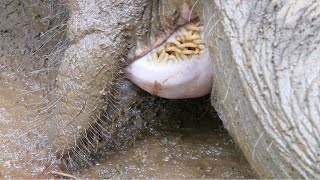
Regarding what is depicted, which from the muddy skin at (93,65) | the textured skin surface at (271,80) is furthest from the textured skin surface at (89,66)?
the textured skin surface at (271,80)

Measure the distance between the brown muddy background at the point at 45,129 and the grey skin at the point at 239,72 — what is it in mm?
144

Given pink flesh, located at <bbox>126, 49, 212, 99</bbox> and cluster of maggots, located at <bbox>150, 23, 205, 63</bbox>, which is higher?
cluster of maggots, located at <bbox>150, 23, 205, 63</bbox>

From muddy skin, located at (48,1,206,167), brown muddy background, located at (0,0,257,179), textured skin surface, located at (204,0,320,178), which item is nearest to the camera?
textured skin surface, located at (204,0,320,178)

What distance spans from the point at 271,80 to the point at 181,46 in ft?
1.78

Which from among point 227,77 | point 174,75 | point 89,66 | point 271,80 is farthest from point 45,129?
point 271,80

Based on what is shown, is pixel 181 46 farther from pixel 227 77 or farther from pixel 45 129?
pixel 45 129

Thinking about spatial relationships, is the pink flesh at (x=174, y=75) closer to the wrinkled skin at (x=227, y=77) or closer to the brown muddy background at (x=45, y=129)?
the wrinkled skin at (x=227, y=77)

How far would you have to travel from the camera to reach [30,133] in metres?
2.31

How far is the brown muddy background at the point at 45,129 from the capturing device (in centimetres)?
216

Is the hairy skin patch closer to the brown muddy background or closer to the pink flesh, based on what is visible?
the pink flesh

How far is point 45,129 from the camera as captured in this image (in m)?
2.27

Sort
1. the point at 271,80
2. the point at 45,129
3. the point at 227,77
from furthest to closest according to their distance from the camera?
the point at 45,129 → the point at 227,77 → the point at 271,80

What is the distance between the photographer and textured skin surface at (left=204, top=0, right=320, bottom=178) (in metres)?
1.50

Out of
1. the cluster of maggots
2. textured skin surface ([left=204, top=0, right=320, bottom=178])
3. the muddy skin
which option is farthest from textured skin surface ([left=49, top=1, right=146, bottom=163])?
textured skin surface ([left=204, top=0, right=320, bottom=178])
